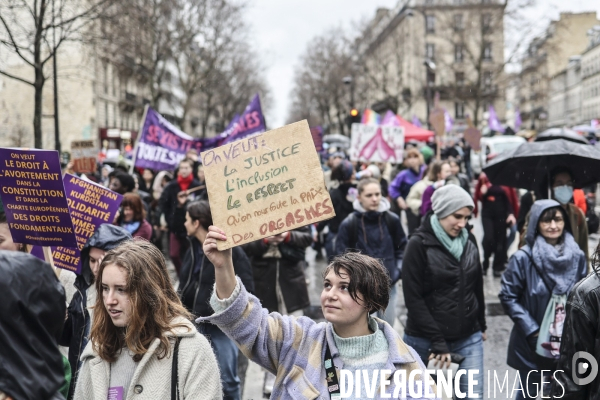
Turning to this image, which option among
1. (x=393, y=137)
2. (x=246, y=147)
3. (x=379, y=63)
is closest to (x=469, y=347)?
(x=246, y=147)

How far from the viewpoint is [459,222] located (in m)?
4.80

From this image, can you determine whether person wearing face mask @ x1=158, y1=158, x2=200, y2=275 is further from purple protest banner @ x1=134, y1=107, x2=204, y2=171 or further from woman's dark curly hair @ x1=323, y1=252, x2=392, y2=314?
woman's dark curly hair @ x1=323, y1=252, x2=392, y2=314

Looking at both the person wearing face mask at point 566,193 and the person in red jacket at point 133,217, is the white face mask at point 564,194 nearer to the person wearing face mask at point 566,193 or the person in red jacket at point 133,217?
the person wearing face mask at point 566,193

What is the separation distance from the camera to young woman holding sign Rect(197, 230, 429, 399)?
2773 mm

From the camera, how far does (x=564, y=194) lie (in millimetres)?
6602

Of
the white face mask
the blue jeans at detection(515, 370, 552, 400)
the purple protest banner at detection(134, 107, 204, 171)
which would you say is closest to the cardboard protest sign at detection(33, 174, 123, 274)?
the blue jeans at detection(515, 370, 552, 400)

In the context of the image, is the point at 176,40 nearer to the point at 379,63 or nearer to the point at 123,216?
the point at 123,216

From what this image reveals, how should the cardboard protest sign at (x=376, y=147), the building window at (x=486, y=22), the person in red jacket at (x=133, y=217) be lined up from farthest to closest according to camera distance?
the building window at (x=486, y=22), the cardboard protest sign at (x=376, y=147), the person in red jacket at (x=133, y=217)

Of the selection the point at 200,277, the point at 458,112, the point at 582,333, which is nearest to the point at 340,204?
the point at 200,277

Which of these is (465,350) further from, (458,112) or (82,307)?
(458,112)

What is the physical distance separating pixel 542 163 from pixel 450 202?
257 cm

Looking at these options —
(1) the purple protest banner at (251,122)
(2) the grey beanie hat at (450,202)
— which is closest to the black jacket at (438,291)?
(2) the grey beanie hat at (450,202)

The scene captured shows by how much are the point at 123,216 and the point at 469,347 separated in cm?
373

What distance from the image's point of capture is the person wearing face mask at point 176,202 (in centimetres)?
930
